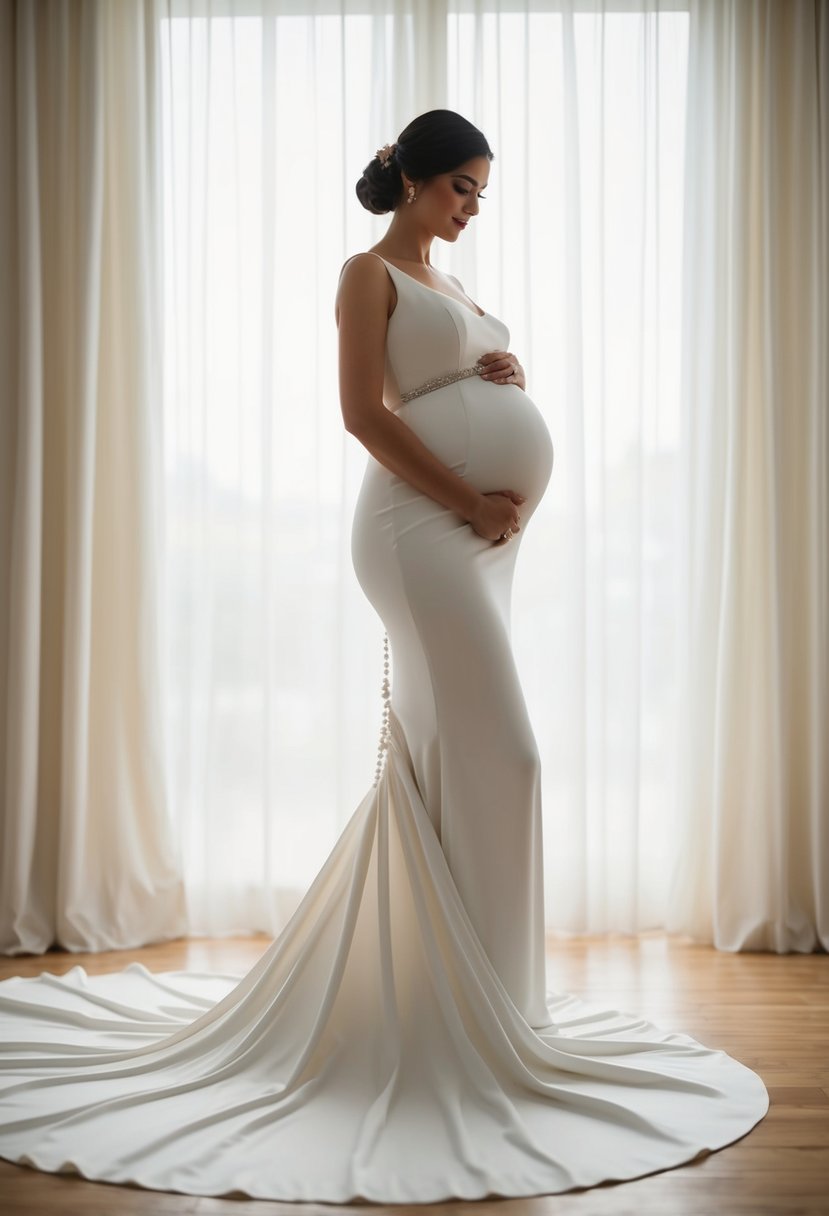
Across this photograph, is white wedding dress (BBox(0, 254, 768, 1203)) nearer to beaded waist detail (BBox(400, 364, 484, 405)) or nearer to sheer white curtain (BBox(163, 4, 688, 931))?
beaded waist detail (BBox(400, 364, 484, 405))

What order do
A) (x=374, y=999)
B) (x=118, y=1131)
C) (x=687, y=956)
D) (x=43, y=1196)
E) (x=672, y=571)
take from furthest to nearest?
1. (x=672, y=571)
2. (x=687, y=956)
3. (x=374, y=999)
4. (x=118, y=1131)
5. (x=43, y=1196)

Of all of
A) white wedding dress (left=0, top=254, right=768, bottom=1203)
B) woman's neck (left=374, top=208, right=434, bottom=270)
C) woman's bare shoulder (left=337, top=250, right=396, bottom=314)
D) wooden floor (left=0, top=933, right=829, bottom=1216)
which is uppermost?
woman's neck (left=374, top=208, right=434, bottom=270)

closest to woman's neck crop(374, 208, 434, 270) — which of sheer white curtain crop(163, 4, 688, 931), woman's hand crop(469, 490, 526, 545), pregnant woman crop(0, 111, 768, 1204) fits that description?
pregnant woman crop(0, 111, 768, 1204)

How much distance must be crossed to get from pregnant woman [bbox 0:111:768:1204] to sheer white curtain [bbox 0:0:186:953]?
0.86 metres

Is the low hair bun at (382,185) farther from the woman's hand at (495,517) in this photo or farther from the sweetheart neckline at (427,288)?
the woman's hand at (495,517)

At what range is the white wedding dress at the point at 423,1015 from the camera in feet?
5.51

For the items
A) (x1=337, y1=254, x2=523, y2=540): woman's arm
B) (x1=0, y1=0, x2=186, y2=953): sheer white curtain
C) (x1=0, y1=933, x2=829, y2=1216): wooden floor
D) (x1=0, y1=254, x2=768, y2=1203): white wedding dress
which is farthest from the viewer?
(x1=0, y1=0, x2=186, y2=953): sheer white curtain

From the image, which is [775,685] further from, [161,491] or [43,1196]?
[43,1196]

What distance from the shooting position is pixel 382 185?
7.09 feet

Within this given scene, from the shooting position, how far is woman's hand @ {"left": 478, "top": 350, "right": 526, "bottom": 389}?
2.10 metres

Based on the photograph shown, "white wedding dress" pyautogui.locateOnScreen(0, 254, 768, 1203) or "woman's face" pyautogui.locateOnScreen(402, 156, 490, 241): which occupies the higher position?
"woman's face" pyautogui.locateOnScreen(402, 156, 490, 241)

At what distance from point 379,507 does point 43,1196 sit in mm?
1214

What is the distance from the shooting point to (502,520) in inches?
79.0

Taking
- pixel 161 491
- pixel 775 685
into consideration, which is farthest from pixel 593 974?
pixel 161 491
